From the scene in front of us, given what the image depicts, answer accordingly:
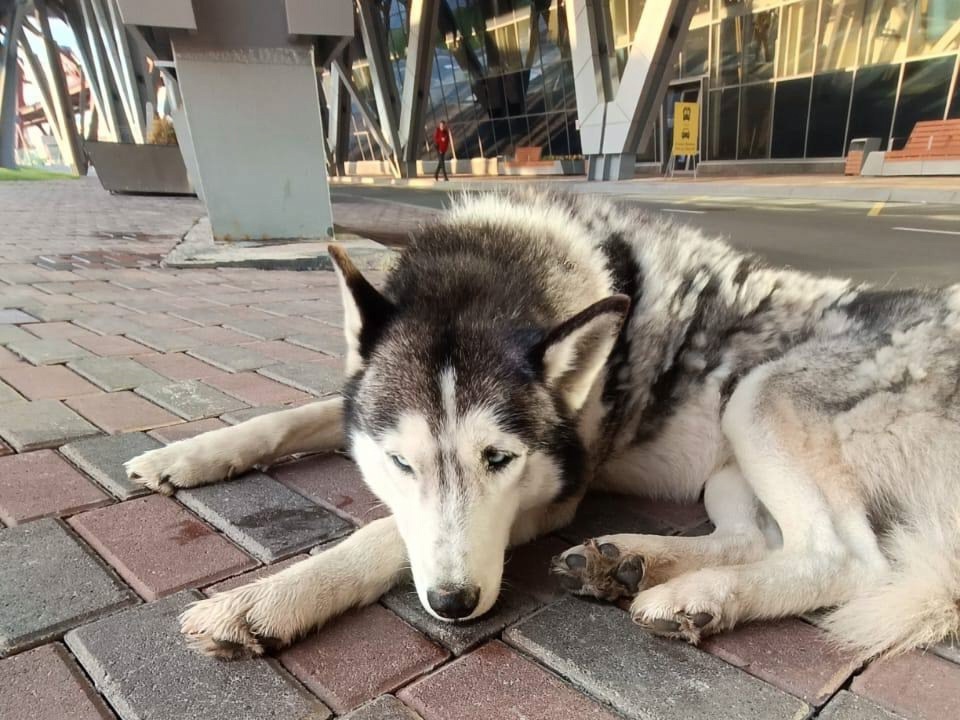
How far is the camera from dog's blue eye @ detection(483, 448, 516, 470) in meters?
1.86

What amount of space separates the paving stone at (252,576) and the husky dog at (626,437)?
17 cm

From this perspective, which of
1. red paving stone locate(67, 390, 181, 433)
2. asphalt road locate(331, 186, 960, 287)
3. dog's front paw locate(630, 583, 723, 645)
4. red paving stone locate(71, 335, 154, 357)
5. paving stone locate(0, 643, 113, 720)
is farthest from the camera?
asphalt road locate(331, 186, 960, 287)

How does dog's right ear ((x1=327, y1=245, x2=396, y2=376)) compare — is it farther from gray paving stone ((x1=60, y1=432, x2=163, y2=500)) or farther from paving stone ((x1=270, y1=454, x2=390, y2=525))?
gray paving stone ((x1=60, y1=432, x2=163, y2=500))

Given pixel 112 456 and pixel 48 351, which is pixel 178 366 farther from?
pixel 112 456

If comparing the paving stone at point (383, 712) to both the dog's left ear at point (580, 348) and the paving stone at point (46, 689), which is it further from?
the dog's left ear at point (580, 348)

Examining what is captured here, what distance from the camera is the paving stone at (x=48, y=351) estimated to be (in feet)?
12.3

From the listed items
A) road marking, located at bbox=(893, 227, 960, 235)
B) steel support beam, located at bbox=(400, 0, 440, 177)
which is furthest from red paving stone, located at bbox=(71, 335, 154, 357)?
steel support beam, located at bbox=(400, 0, 440, 177)

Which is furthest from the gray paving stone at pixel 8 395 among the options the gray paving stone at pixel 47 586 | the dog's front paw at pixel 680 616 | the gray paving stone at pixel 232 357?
the dog's front paw at pixel 680 616

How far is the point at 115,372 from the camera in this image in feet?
11.8

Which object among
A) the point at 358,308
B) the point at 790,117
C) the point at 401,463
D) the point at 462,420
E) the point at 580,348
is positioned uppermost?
the point at 790,117

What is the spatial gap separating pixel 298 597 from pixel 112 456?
1293mm

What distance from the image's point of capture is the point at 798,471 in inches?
81.0

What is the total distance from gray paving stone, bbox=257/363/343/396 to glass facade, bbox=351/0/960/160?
22226 millimetres

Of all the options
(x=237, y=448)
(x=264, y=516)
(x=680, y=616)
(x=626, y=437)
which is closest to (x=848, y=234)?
(x=626, y=437)
